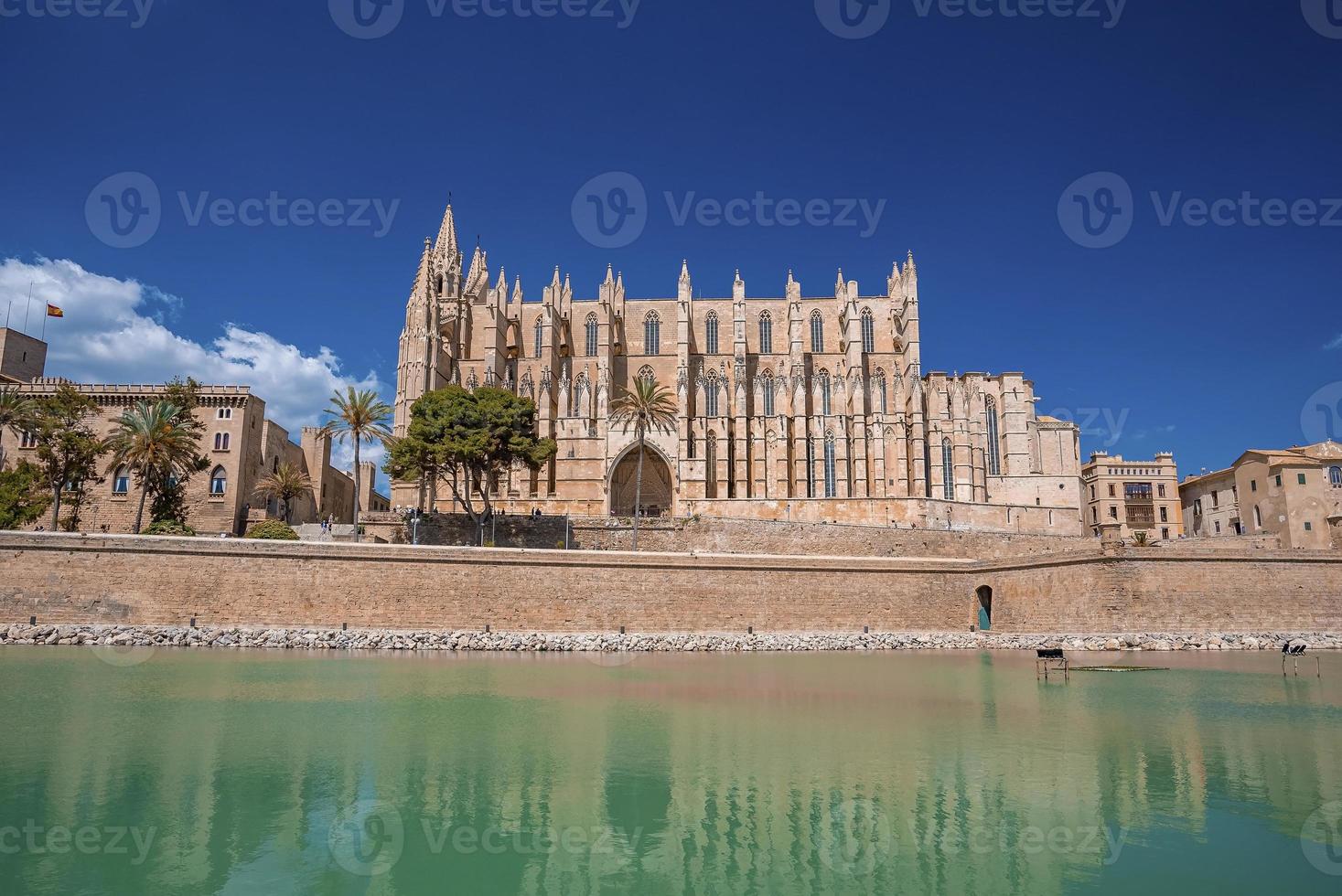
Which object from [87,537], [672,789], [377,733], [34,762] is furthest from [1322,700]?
[87,537]

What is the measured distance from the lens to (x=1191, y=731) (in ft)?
54.2

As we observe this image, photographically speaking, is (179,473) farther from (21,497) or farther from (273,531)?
(273,531)

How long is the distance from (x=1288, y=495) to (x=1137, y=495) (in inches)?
595

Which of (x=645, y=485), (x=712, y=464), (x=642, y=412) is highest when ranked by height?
(x=642, y=412)

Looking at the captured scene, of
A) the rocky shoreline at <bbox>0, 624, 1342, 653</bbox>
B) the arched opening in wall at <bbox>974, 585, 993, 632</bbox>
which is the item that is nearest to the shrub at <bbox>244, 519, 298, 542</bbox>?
the rocky shoreline at <bbox>0, 624, 1342, 653</bbox>

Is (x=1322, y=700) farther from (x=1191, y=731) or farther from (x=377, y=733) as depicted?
(x=377, y=733)

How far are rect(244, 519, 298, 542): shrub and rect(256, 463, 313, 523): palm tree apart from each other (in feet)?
17.8

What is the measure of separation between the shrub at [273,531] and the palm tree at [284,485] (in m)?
5.43

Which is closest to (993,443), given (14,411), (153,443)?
(153,443)

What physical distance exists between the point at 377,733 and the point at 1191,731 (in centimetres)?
→ 1541

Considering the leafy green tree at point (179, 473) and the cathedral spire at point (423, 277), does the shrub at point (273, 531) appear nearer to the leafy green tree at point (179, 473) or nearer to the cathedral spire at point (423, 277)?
the leafy green tree at point (179, 473)

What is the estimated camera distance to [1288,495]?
44.3 metres

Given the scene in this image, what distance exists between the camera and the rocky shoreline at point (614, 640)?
2642 cm

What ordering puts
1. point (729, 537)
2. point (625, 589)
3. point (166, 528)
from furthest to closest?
point (729, 537) → point (166, 528) → point (625, 589)
